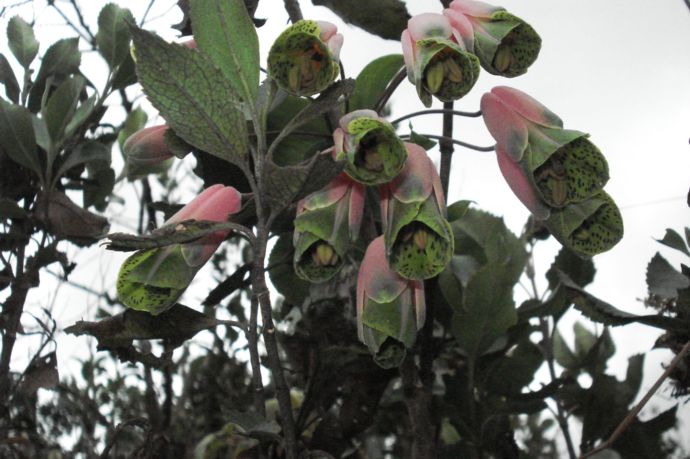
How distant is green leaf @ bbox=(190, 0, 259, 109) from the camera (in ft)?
2.02

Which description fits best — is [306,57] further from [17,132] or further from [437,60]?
[17,132]

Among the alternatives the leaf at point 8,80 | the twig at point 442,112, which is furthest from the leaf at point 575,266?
the leaf at point 8,80

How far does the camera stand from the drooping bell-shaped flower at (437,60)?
0.60 m

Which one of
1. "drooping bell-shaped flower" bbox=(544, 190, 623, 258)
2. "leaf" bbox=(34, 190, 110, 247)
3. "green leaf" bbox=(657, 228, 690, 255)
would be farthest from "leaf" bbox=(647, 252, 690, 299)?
"leaf" bbox=(34, 190, 110, 247)

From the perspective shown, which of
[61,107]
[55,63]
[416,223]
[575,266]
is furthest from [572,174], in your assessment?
[55,63]

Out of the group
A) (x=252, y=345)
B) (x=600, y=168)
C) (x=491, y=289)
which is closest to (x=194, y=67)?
(x=252, y=345)

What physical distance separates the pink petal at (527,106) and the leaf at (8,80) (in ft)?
2.32

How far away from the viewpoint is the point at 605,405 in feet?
3.50

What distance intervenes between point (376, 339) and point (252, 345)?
96 millimetres

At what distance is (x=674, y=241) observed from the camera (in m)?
0.95

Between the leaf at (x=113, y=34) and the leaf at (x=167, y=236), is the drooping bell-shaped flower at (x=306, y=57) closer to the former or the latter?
the leaf at (x=167, y=236)

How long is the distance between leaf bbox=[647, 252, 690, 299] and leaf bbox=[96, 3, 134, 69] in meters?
0.70

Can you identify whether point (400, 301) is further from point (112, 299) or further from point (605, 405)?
point (112, 299)

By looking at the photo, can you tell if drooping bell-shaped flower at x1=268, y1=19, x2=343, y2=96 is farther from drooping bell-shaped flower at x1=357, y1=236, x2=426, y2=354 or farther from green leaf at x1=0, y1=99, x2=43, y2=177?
green leaf at x1=0, y1=99, x2=43, y2=177
